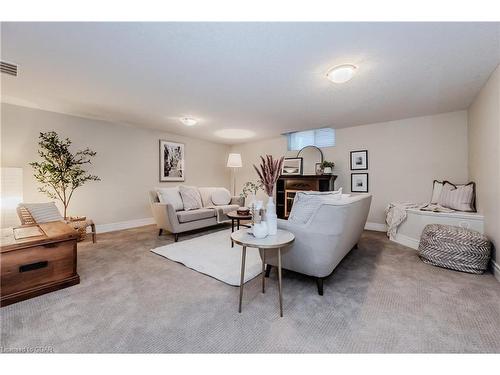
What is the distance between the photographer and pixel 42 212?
2.86m

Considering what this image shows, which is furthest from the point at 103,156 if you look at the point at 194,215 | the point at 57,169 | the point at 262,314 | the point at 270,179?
the point at 262,314

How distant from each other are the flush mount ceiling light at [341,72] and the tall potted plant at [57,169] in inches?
163

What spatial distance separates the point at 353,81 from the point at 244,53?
1.45 m

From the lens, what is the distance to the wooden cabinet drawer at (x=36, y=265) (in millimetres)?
1706

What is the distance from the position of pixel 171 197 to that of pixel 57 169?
1773 mm

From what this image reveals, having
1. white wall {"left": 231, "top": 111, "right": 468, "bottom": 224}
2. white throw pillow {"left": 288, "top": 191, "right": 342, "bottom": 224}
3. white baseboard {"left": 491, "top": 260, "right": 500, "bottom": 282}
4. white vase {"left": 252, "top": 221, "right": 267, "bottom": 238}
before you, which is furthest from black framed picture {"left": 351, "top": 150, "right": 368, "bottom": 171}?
white vase {"left": 252, "top": 221, "right": 267, "bottom": 238}

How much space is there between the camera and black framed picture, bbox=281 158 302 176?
5.37 m

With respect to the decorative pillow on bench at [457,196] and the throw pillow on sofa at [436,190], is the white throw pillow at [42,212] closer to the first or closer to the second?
the decorative pillow on bench at [457,196]

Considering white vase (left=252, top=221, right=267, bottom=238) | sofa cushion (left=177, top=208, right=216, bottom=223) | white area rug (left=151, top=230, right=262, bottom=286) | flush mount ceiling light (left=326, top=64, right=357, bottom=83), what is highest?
flush mount ceiling light (left=326, top=64, right=357, bottom=83)

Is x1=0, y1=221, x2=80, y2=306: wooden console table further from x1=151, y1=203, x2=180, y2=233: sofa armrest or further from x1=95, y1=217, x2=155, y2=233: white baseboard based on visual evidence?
x1=95, y1=217, x2=155, y2=233: white baseboard

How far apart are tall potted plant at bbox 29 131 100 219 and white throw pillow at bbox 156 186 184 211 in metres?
1.25

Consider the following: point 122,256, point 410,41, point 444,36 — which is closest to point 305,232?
point 410,41

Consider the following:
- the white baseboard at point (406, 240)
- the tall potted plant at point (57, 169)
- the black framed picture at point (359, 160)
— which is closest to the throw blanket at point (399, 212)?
the white baseboard at point (406, 240)

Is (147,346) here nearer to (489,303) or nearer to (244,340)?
(244,340)
